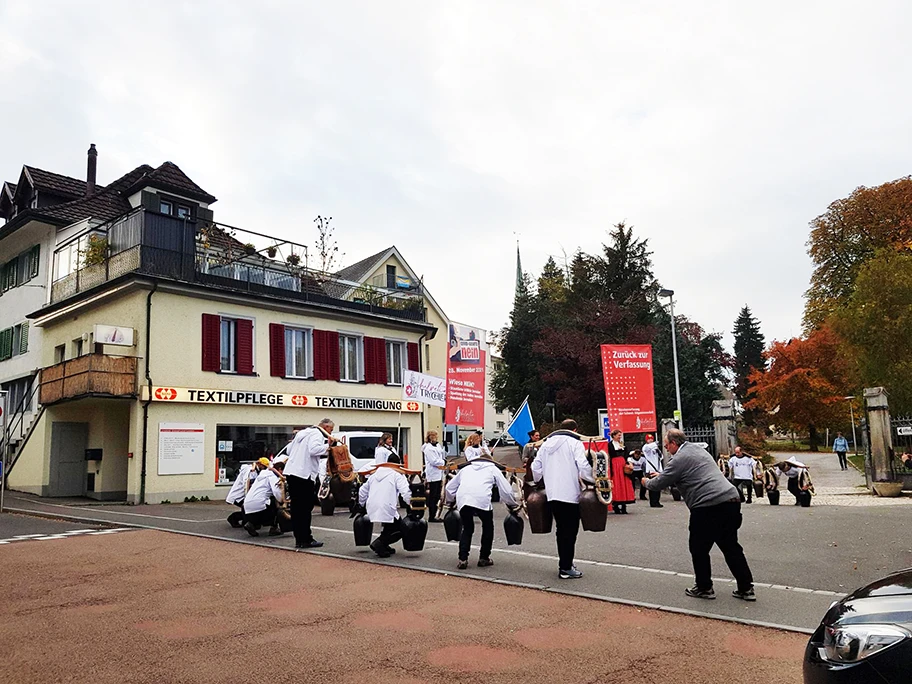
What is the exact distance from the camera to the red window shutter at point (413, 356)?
30.9 meters

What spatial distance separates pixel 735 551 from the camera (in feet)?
23.7

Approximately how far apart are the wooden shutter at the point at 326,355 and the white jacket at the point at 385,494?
16.7 m

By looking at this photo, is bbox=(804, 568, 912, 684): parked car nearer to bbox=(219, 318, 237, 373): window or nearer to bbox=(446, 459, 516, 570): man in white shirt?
bbox=(446, 459, 516, 570): man in white shirt

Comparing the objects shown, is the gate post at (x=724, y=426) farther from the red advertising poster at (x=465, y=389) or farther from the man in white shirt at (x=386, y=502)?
the man in white shirt at (x=386, y=502)

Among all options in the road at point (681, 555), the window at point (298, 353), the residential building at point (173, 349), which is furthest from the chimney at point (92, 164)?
the road at point (681, 555)

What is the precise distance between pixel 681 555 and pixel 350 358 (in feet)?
65.3

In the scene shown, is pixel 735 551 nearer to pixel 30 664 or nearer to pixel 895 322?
pixel 30 664

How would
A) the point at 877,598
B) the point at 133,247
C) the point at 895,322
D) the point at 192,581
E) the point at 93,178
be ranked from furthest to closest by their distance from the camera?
the point at 93,178 < the point at 895,322 < the point at 133,247 < the point at 192,581 < the point at 877,598

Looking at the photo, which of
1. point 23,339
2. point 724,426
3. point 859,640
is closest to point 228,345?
point 23,339

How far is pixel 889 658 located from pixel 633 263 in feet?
139

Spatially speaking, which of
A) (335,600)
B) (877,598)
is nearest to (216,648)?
(335,600)

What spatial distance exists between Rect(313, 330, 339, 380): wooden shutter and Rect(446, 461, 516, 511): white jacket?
17748 mm

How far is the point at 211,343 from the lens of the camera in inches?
934

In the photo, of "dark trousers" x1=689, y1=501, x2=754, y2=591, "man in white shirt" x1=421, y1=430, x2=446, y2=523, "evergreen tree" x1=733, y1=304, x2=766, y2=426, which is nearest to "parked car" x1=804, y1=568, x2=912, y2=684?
"dark trousers" x1=689, y1=501, x2=754, y2=591
